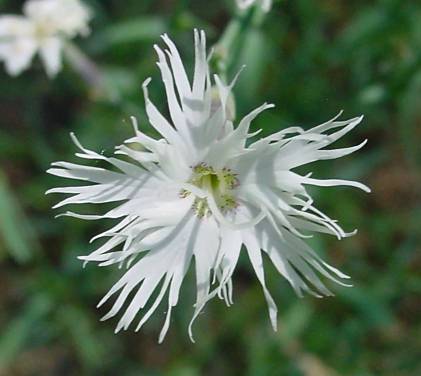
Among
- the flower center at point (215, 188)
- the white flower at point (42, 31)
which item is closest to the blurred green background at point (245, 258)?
the white flower at point (42, 31)

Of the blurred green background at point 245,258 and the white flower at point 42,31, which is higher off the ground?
the white flower at point 42,31

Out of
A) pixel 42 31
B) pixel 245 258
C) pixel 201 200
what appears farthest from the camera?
pixel 245 258

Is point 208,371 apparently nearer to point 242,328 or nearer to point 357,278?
point 242,328

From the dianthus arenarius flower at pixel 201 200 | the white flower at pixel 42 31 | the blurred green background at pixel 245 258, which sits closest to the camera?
the dianthus arenarius flower at pixel 201 200

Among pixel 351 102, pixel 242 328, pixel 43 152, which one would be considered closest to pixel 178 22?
pixel 351 102

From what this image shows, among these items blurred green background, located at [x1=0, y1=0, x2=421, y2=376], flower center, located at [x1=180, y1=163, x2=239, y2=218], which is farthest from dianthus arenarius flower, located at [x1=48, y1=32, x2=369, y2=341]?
blurred green background, located at [x1=0, y1=0, x2=421, y2=376]

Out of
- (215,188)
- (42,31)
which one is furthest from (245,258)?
(215,188)

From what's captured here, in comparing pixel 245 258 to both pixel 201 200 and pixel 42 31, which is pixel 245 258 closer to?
pixel 42 31

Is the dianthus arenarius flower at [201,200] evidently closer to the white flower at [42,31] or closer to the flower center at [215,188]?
the flower center at [215,188]
